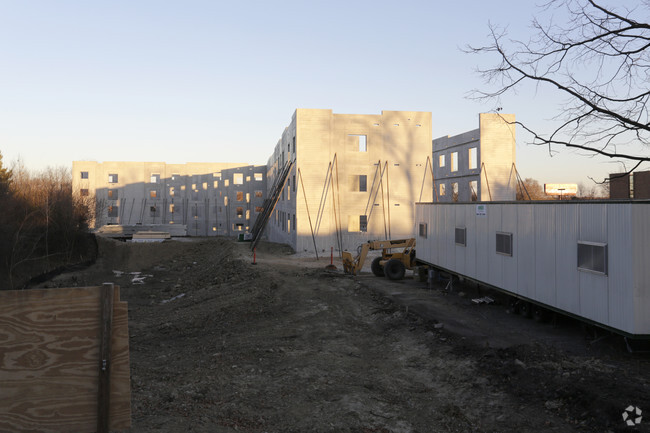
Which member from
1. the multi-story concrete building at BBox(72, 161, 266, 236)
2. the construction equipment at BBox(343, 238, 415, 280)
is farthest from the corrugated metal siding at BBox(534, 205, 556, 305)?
the multi-story concrete building at BBox(72, 161, 266, 236)

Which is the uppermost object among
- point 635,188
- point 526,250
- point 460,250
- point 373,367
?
point 635,188

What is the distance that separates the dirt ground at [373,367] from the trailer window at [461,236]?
2190 millimetres

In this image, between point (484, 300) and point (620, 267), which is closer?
point (620, 267)

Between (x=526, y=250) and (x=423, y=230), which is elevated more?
(x=423, y=230)

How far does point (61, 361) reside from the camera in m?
3.76

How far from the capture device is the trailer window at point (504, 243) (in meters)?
15.6

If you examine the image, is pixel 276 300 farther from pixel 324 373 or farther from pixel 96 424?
pixel 96 424

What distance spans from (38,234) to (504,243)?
35707 millimetres

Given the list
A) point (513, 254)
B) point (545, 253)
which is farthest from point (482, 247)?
point (545, 253)

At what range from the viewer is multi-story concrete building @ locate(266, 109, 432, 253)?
37.2 meters

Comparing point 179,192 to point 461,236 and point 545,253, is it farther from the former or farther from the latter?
point 545,253

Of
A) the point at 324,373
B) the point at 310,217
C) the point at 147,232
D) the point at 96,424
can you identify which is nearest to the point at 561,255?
the point at 324,373

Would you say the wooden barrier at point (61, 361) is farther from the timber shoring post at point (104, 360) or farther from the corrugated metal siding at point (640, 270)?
the corrugated metal siding at point (640, 270)

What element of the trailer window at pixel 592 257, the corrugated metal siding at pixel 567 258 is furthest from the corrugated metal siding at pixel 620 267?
the corrugated metal siding at pixel 567 258
